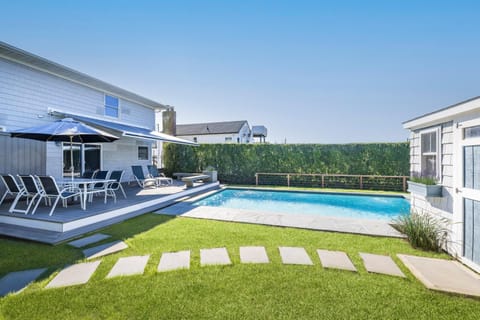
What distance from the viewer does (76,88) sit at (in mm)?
11758

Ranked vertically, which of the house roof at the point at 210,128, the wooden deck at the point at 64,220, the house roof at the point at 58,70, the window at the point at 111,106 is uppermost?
the house roof at the point at 210,128

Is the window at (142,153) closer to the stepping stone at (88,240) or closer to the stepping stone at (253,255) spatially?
the stepping stone at (88,240)

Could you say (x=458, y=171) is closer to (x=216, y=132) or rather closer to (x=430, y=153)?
(x=430, y=153)

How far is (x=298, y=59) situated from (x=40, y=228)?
1554 cm

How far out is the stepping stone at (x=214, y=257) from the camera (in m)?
4.52

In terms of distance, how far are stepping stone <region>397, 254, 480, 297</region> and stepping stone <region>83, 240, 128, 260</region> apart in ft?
19.3

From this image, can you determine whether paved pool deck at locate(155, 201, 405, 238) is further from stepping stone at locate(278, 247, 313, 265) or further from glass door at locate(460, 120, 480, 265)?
stepping stone at locate(278, 247, 313, 265)

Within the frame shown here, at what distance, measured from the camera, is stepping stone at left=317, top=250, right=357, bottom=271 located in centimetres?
435

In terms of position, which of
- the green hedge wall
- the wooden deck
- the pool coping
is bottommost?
the pool coping

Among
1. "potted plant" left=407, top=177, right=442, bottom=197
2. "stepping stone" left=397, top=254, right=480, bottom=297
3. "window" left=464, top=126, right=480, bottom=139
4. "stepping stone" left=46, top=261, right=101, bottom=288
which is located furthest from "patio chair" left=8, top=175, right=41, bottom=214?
"window" left=464, top=126, right=480, bottom=139

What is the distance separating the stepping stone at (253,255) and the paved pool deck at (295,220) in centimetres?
220

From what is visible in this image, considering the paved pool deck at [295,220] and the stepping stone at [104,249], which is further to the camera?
the paved pool deck at [295,220]

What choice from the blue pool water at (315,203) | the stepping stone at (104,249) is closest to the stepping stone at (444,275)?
the blue pool water at (315,203)

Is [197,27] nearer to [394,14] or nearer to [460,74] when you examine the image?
[394,14]
